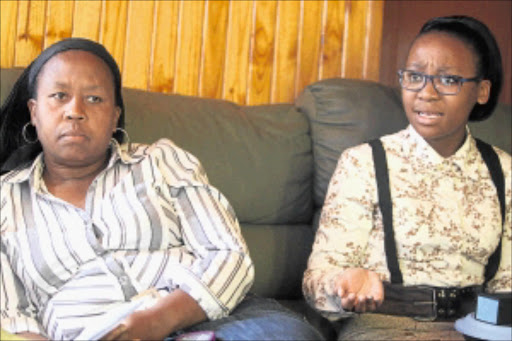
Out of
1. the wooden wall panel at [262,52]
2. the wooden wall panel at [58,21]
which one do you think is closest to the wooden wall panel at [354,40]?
the wooden wall panel at [262,52]

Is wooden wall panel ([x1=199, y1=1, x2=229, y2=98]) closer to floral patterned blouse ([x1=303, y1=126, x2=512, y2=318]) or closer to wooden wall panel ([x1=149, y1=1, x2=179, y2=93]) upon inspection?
wooden wall panel ([x1=149, y1=1, x2=179, y2=93])

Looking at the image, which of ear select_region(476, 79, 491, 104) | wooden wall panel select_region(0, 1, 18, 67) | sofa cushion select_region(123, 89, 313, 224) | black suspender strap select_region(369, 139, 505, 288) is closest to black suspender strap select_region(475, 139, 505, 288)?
black suspender strap select_region(369, 139, 505, 288)

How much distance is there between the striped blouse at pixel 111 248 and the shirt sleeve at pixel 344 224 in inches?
12.5

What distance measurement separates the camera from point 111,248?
1.77 meters

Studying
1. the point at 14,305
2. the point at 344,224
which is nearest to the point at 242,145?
the point at 344,224

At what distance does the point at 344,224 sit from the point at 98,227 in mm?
669

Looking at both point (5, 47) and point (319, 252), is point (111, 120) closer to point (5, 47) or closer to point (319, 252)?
point (319, 252)

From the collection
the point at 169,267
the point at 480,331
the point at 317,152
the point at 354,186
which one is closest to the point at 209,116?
the point at 317,152

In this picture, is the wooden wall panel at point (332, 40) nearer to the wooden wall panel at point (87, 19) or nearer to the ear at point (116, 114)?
the wooden wall panel at point (87, 19)

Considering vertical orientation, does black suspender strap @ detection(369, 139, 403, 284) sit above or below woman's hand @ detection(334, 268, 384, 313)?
above

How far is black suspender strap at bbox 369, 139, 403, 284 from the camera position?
6.79ft

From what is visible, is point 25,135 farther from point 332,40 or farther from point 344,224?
point 332,40

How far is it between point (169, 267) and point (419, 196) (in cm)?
75

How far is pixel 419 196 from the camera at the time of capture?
2.13m
